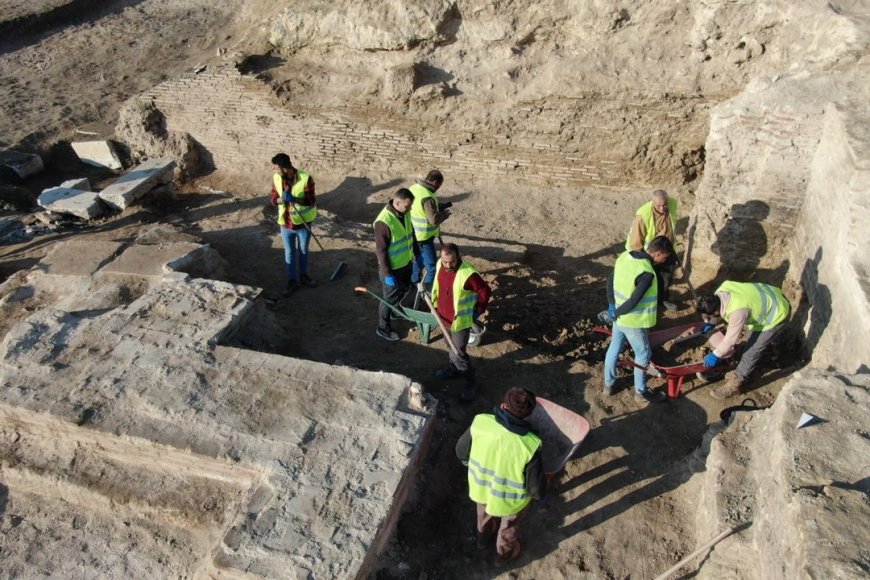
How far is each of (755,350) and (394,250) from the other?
330 cm

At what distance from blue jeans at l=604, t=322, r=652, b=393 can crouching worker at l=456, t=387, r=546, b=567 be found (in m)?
1.74

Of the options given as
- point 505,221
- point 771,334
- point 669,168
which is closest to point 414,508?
point 771,334

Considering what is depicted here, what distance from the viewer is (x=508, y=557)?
419 cm

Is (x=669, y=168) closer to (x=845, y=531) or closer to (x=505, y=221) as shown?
(x=505, y=221)

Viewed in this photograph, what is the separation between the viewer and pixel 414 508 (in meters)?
4.46

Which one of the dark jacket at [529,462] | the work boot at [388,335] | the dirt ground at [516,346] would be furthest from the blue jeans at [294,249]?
the dark jacket at [529,462]

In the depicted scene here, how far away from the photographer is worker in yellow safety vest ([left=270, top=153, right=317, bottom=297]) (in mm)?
6574

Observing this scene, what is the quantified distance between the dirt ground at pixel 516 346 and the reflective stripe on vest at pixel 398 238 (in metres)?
0.78

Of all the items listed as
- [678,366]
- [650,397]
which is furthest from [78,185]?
[678,366]

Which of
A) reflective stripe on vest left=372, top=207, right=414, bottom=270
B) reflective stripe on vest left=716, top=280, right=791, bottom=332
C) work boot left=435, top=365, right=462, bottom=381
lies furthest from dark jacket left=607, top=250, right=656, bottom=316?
reflective stripe on vest left=372, top=207, right=414, bottom=270

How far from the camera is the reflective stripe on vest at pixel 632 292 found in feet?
15.4

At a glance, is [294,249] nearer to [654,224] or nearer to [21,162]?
[654,224]

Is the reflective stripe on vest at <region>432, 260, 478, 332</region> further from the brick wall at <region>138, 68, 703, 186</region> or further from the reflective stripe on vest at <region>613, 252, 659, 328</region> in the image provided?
the brick wall at <region>138, 68, 703, 186</region>

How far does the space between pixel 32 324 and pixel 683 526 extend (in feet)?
18.7
